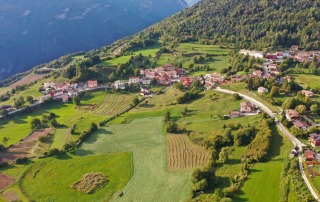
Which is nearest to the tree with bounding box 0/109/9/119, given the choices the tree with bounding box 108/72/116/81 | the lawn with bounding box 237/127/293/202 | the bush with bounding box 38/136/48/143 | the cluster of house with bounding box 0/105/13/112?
the cluster of house with bounding box 0/105/13/112

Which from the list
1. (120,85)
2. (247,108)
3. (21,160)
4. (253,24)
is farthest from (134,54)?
(21,160)

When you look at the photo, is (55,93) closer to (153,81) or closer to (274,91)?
(153,81)

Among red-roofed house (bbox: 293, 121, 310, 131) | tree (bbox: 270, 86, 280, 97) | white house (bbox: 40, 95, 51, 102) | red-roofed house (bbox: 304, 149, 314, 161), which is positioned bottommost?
red-roofed house (bbox: 304, 149, 314, 161)

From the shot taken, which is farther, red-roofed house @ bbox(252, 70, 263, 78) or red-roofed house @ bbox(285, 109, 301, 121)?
red-roofed house @ bbox(252, 70, 263, 78)

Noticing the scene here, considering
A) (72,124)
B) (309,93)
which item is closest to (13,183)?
(72,124)

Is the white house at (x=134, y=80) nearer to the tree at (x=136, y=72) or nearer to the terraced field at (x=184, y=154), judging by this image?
the tree at (x=136, y=72)

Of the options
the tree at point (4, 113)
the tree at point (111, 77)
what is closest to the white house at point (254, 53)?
the tree at point (111, 77)

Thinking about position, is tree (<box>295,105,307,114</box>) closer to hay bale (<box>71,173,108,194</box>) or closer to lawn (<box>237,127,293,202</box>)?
lawn (<box>237,127,293,202</box>)
